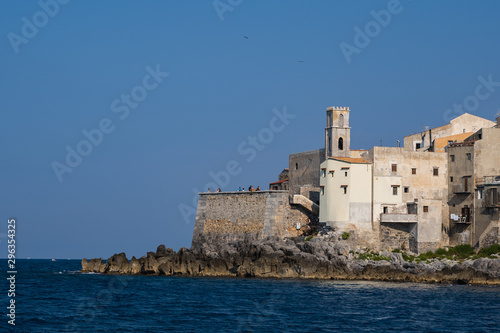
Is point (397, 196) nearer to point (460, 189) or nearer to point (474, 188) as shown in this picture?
point (460, 189)

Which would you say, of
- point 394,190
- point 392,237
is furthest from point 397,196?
point 392,237

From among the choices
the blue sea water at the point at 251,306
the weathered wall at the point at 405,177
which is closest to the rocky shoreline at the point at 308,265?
the blue sea water at the point at 251,306

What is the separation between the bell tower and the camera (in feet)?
187

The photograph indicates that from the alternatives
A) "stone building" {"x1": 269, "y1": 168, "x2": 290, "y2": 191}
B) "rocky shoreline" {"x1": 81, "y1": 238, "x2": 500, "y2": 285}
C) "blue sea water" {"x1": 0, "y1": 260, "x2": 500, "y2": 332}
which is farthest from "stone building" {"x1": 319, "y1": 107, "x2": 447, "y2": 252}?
"stone building" {"x1": 269, "y1": 168, "x2": 290, "y2": 191}

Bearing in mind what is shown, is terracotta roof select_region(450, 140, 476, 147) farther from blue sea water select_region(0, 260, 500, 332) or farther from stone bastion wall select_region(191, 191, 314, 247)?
blue sea water select_region(0, 260, 500, 332)

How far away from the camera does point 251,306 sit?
40281 mm

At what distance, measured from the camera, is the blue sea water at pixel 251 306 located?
34812 millimetres

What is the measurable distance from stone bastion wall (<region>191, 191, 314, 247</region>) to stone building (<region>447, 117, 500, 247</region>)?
10.2 m

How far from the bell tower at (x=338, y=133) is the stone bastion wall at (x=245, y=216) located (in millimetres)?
4924

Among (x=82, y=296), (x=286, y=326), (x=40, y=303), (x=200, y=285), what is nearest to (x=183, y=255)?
(x=200, y=285)

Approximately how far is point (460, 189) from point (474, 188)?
119cm

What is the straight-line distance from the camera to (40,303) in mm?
42625

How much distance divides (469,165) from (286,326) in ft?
84.1

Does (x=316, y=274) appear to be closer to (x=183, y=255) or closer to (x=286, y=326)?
(x=183, y=255)
